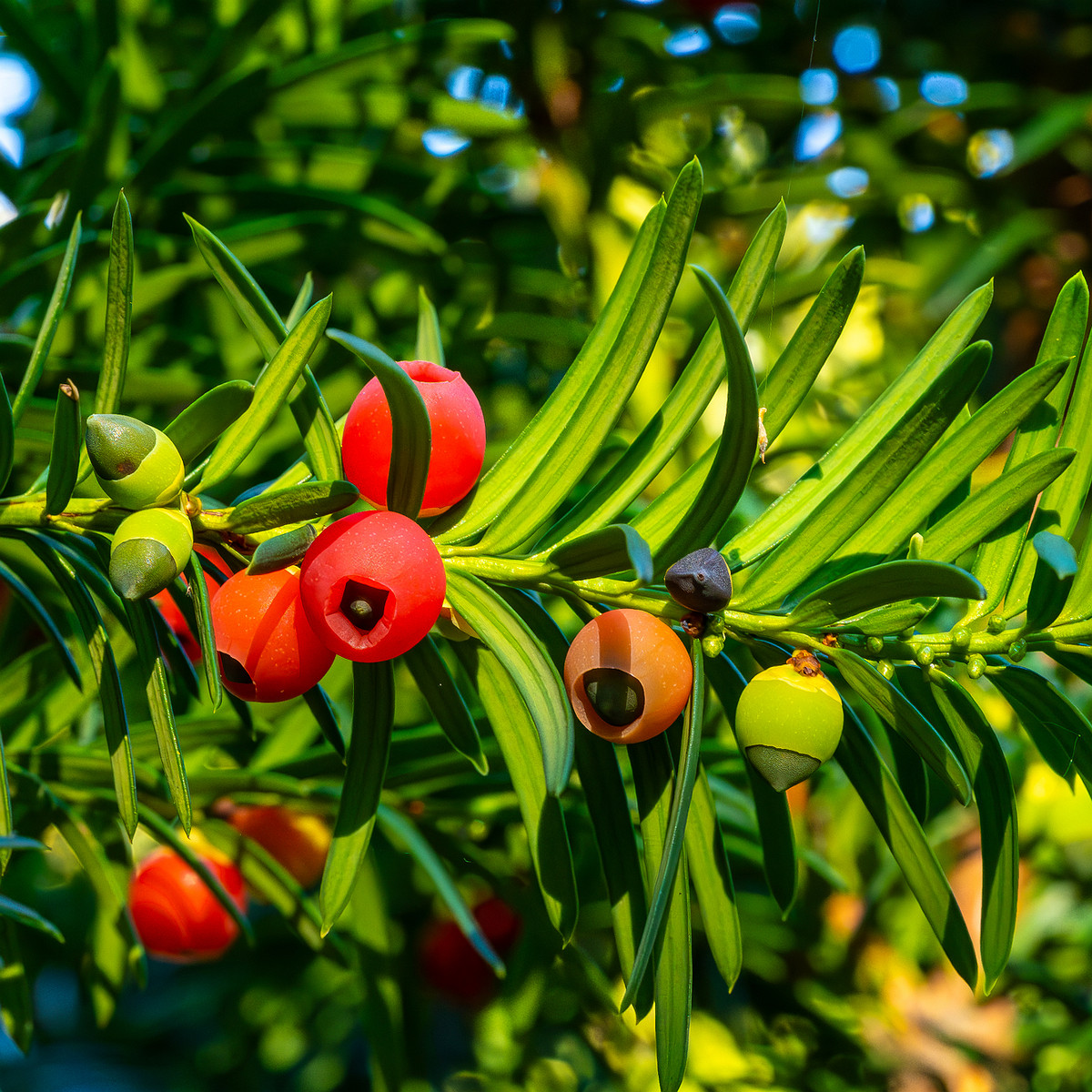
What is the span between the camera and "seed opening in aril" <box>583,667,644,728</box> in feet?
1.03

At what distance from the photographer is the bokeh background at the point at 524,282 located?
591 mm

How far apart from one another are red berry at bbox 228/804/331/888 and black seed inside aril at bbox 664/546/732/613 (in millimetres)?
374

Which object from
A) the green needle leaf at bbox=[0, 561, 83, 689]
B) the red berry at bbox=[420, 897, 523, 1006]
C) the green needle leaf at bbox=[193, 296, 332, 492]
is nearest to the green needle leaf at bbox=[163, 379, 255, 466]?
the green needle leaf at bbox=[193, 296, 332, 492]

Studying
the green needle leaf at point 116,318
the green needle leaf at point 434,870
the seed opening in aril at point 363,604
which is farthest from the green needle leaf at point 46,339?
the green needle leaf at point 434,870

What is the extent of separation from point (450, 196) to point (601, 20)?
26cm

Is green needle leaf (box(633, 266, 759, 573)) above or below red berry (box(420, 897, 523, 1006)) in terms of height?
above

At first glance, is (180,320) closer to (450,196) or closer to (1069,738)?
(450,196)

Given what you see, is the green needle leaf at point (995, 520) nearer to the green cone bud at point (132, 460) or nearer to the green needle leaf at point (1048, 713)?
the green needle leaf at point (1048, 713)

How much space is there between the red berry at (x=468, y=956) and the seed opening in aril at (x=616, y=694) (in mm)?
507

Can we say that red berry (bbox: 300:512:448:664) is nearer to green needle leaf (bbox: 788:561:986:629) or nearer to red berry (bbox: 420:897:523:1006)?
green needle leaf (bbox: 788:561:986:629)

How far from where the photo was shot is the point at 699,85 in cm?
80

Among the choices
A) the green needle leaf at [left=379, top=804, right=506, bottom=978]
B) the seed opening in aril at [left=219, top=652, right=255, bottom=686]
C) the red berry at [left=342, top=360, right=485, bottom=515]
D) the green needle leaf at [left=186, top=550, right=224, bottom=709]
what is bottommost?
the green needle leaf at [left=379, top=804, right=506, bottom=978]

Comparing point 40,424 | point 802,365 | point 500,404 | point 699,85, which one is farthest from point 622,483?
point 699,85

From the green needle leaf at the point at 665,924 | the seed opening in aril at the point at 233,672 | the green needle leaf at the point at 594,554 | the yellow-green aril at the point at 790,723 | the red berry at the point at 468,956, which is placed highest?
the green needle leaf at the point at 594,554
